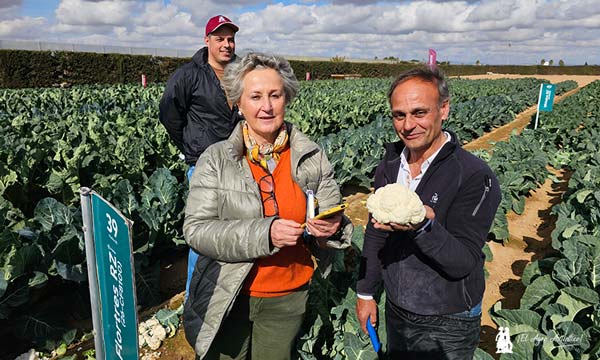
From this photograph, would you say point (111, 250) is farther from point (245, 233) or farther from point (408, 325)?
point (408, 325)

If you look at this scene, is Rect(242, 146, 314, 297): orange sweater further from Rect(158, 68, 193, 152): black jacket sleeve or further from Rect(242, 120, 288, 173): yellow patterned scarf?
Rect(158, 68, 193, 152): black jacket sleeve

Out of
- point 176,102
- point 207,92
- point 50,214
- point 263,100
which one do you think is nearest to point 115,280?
point 263,100

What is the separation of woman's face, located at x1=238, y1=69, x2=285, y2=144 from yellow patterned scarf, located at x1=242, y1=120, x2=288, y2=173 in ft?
0.18

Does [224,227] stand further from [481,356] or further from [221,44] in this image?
[221,44]

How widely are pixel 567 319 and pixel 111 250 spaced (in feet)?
9.38

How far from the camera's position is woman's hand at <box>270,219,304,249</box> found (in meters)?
1.71

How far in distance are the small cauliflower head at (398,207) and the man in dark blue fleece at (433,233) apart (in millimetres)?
44

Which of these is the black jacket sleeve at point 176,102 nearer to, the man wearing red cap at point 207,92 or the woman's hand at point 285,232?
the man wearing red cap at point 207,92

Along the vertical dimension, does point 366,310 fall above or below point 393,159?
below

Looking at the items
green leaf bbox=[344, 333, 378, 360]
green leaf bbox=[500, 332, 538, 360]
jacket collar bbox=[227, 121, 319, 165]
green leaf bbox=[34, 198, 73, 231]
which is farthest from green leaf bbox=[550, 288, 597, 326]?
green leaf bbox=[34, 198, 73, 231]

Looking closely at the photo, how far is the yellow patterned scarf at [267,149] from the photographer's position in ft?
6.54

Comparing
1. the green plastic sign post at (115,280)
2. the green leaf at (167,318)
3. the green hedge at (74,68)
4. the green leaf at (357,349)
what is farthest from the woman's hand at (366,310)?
the green hedge at (74,68)

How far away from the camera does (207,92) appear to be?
3221 millimetres

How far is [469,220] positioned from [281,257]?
0.92 meters
